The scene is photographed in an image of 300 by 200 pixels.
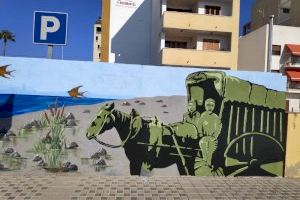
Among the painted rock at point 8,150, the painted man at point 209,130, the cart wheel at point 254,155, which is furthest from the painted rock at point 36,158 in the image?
the cart wheel at point 254,155

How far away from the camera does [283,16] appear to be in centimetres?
3800

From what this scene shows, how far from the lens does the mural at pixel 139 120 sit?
30.0 ft

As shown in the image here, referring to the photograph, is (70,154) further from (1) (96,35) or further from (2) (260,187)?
(1) (96,35)

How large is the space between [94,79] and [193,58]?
17.7 metres

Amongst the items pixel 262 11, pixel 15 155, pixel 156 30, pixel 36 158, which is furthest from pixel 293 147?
pixel 262 11

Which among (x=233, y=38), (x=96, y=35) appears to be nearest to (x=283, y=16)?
(x=233, y=38)

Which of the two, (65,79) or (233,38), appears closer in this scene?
(65,79)

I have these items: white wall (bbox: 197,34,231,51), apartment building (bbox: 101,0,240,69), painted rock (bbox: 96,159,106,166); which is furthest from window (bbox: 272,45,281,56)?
painted rock (bbox: 96,159,106,166)

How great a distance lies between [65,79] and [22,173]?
2583mm

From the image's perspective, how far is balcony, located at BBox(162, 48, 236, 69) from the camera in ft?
85.4

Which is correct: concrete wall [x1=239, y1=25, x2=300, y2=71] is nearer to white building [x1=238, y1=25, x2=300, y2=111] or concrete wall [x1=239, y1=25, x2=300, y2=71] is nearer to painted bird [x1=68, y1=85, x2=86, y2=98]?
white building [x1=238, y1=25, x2=300, y2=111]

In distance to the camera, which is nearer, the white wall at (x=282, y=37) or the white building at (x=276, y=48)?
the white building at (x=276, y=48)

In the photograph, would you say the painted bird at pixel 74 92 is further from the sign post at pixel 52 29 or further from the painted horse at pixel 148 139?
the sign post at pixel 52 29

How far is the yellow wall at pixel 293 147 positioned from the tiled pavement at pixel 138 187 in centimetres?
51
